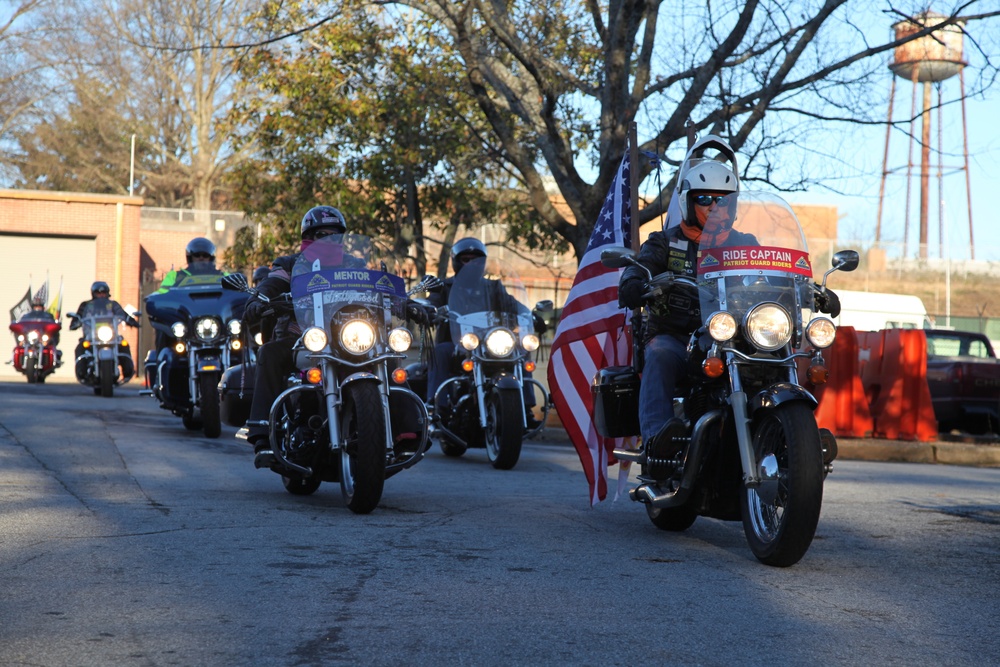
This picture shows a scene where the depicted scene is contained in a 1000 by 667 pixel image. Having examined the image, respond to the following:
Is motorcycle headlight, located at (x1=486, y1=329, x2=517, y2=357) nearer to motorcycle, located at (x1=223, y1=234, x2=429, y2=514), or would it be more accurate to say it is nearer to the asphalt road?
the asphalt road

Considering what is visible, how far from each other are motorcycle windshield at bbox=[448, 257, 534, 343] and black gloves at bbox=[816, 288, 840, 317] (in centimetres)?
532

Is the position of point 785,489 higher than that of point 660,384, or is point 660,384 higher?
point 660,384

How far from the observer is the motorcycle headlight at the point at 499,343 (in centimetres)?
1075

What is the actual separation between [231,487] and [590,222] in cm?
897

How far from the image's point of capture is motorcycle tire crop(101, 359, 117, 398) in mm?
18406

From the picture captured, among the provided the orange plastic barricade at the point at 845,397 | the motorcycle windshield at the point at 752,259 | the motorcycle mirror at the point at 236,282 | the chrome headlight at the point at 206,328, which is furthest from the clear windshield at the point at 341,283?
the orange plastic barricade at the point at 845,397

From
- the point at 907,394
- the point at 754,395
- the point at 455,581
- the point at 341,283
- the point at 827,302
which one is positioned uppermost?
the point at 341,283

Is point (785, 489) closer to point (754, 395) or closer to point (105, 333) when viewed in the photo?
point (754, 395)

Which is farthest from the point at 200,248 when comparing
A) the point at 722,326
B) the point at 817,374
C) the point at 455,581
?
the point at 455,581

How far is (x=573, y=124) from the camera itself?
2123 centimetres

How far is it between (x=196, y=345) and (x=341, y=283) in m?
5.61

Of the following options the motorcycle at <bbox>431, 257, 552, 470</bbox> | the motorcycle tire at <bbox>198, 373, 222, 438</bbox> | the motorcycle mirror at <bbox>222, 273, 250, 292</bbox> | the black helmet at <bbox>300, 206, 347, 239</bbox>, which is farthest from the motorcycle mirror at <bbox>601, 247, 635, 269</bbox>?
the motorcycle tire at <bbox>198, 373, 222, 438</bbox>

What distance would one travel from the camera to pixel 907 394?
49.0ft

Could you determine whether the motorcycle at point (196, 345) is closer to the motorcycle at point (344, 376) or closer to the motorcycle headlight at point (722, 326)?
the motorcycle at point (344, 376)
